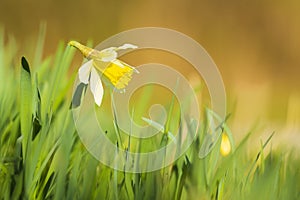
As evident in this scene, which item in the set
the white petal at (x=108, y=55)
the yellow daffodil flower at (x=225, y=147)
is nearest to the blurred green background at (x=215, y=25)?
the yellow daffodil flower at (x=225, y=147)

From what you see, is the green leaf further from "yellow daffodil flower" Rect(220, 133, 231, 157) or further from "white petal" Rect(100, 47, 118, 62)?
"yellow daffodil flower" Rect(220, 133, 231, 157)

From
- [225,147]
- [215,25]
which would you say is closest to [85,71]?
[225,147]

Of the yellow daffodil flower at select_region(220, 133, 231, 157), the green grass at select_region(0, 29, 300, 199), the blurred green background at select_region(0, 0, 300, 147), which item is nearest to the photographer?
the green grass at select_region(0, 29, 300, 199)

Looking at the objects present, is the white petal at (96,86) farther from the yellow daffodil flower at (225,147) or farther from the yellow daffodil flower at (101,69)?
the yellow daffodil flower at (225,147)

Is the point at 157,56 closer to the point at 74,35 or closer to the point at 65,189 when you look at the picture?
the point at 74,35

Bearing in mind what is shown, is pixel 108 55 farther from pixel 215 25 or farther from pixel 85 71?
pixel 215 25

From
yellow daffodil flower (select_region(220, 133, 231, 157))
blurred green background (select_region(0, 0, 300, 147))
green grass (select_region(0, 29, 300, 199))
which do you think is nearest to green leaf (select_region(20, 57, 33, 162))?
green grass (select_region(0, 29, 300, 199))

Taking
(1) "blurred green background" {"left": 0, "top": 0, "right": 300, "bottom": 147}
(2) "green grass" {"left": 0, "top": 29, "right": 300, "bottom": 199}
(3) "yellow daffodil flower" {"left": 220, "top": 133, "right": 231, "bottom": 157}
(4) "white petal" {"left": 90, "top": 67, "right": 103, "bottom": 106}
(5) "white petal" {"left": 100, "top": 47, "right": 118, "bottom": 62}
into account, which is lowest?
(2) "green grass" {"left": 0, "top": 29, "right": 300, "bottom": 199}
